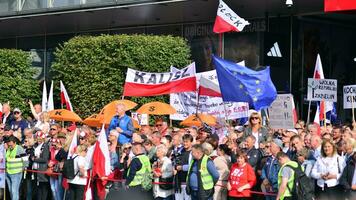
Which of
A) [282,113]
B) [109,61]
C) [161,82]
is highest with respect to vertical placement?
[109,61]

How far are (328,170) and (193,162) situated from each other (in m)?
2.43

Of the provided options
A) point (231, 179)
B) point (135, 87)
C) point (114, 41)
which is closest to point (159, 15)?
point (114, 41)


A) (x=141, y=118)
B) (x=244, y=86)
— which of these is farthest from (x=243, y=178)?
(x=141, y=118)

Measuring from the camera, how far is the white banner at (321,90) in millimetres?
18344

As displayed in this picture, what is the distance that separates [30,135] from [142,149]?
4308mm

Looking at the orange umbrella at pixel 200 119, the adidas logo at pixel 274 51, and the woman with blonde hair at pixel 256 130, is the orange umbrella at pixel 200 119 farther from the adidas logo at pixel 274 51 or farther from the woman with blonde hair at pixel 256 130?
the adidas logo at pixel 274 51

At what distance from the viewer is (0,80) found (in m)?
32.1

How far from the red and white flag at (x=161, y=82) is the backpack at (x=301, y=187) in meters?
5.95

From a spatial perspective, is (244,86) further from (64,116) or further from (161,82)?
(64,116)

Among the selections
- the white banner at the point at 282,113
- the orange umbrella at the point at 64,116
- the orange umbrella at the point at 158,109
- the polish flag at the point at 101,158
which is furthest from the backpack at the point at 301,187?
the orange umbrella at the point at 64,116

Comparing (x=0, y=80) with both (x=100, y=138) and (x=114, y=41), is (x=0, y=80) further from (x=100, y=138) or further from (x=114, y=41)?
(x=100, y=138)

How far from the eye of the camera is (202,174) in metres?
14.6

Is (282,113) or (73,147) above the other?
(282,113)

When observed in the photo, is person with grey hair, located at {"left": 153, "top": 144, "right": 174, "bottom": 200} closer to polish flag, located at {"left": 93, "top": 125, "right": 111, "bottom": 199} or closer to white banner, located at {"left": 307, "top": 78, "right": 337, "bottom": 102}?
polish flag, located at {"left": 93, "top": 125, "right": 111, "bottom": 199}
